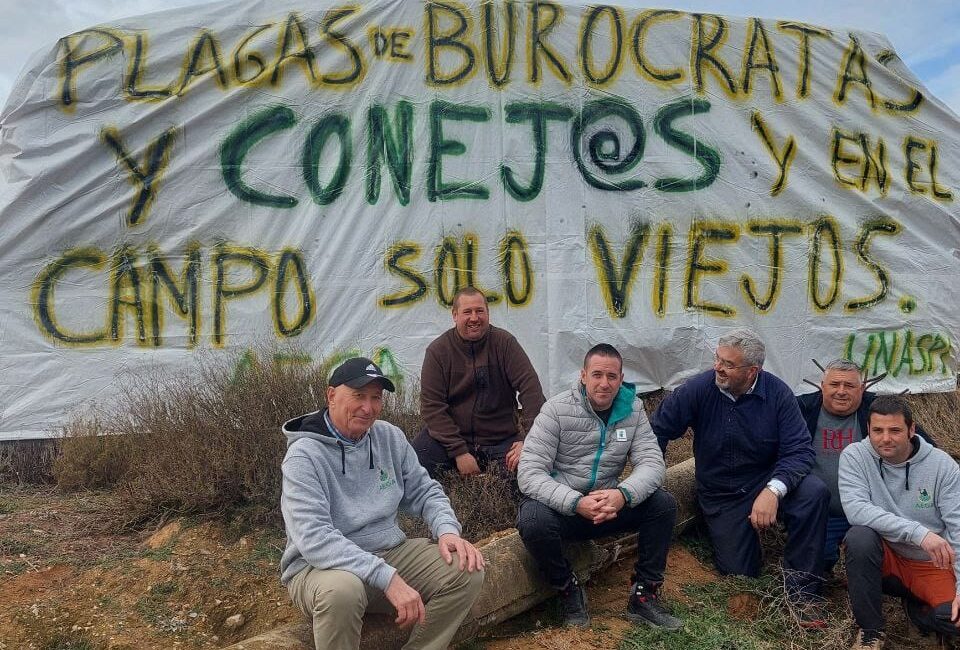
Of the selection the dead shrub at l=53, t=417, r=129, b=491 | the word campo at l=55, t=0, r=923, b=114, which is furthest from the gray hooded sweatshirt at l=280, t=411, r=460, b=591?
the word campo at l=55, t=0, r=923, b=114

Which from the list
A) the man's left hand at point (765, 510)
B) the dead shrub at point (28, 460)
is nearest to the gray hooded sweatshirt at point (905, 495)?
the man's left hand at point (765, 510)

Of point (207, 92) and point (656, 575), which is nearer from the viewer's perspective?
point (656, 575)

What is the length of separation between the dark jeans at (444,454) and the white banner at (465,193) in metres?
1.41

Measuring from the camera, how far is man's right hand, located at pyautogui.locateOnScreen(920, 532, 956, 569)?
136 inches

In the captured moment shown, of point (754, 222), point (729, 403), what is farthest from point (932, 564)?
point (754, 222)

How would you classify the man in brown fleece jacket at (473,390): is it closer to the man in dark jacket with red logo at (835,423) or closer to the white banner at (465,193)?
the white banner at (465,193)

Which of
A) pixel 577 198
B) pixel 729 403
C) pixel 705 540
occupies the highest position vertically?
pixel 577 198

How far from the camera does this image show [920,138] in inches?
276

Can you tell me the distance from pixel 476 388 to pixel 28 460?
10.7 feet

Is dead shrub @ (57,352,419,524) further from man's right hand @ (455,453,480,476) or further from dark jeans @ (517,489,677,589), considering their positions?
dark jeans @ (517,489,677,589)

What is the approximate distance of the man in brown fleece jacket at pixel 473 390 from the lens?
15.3 ft

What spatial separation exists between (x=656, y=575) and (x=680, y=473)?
3.77 ft

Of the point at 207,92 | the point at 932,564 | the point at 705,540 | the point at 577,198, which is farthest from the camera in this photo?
the point at 577,198

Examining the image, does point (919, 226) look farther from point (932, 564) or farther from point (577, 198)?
point (932, 564)
